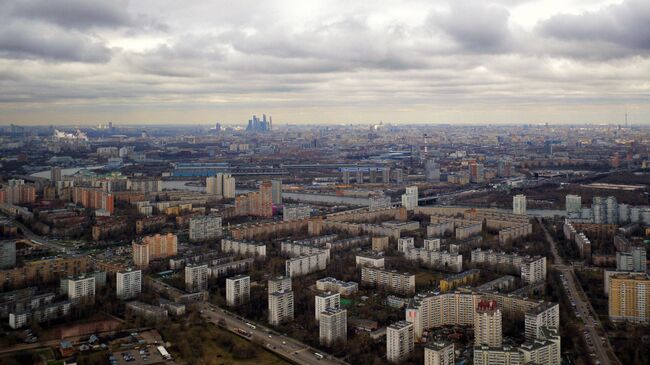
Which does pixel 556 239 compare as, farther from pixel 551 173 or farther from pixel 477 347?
pixel 551 173

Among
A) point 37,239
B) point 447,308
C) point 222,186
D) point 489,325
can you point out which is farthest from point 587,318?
point 222,186

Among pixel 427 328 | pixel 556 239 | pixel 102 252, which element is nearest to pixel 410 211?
pixel 556 239

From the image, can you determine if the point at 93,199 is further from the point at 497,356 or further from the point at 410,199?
the point at 497,356

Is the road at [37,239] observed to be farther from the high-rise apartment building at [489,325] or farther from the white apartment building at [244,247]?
the high-rise apartment building at [489,325]

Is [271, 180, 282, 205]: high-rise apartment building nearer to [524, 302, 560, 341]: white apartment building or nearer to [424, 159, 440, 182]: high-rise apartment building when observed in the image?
[424, 159, 440, 182]: high-rise apartment building

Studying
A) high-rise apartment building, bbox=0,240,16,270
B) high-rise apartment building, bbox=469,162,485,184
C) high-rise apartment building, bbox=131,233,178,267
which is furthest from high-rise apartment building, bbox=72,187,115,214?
high-rise apartment building, bbox=469,162,485,184
